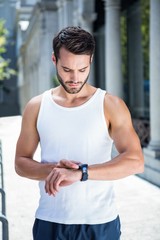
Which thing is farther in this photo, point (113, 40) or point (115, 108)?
point (113, 40)

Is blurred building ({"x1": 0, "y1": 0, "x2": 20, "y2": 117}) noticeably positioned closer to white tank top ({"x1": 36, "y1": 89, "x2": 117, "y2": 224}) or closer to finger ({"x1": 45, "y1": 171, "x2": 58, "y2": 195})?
white tank top ({"x1": 36, "y1": 89, "x2": 117, "y2": 224})

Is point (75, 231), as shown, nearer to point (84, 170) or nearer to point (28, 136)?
point (84, 170)

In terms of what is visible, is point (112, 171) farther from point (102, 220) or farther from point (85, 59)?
point (85, 59)

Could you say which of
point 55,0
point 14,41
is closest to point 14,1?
point 14,41

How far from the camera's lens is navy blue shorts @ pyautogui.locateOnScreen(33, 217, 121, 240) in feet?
6.88

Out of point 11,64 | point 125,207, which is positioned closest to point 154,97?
point 125,207

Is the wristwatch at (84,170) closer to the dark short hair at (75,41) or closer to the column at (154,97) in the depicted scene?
the dark short hair at (75,41)

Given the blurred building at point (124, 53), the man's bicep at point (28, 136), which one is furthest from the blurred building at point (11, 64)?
the man's bicep at point (28, 136)

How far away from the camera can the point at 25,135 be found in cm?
217

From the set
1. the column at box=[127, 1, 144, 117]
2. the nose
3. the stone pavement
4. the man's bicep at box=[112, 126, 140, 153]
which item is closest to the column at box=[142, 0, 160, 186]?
the stone pavement

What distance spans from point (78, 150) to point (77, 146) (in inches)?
0.8

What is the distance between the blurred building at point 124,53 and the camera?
30.1ft

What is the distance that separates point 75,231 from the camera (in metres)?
2.10

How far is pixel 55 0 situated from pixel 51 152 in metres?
20.1
